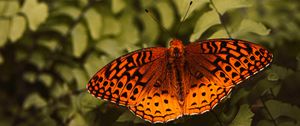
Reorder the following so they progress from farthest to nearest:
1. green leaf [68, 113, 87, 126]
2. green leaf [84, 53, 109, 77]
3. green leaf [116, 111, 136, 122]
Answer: green leaf [84, 53, 109, 77] → green leaf [68, 113, 87, 126] → green leaf [116, 111, 136, 122]

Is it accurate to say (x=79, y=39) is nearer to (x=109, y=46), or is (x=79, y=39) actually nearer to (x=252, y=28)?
(x=109, y=46)

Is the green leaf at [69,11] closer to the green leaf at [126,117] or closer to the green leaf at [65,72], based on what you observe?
the green leaf at [65,72]

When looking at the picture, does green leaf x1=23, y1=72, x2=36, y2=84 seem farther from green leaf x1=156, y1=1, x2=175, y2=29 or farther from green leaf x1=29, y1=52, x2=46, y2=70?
green leaf x1=156, y1=1, x2=175, y2=29

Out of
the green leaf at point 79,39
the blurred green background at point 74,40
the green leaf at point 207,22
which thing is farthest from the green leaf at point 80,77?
the green leaf at point 207,22

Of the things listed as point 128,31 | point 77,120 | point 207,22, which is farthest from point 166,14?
point 77,120

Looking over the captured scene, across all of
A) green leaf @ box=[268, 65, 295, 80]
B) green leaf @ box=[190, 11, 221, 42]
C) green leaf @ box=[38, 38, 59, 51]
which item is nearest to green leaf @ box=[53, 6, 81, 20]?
green leaf @ box=[38, 38, 59, 51]

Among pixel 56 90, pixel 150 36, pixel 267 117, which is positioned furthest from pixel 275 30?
pixel 56 90
